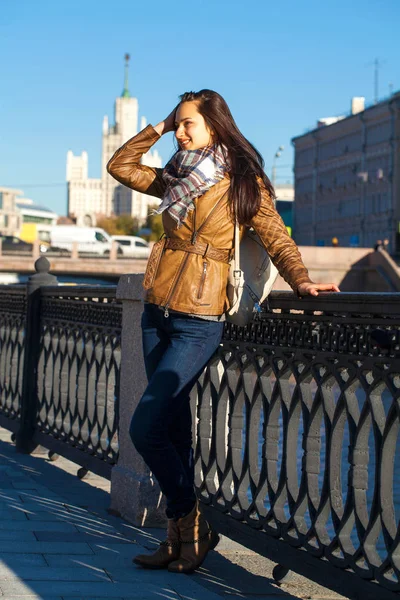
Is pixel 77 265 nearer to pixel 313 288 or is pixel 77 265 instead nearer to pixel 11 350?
pixel 11 350

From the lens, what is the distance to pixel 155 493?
5.33 metres

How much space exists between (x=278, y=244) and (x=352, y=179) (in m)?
89.9

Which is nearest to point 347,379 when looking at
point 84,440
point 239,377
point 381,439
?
point 381,439

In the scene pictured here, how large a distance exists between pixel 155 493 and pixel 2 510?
699 millimetres

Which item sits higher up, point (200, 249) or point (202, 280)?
point (200, 249)

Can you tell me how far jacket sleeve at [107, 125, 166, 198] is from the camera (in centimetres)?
464

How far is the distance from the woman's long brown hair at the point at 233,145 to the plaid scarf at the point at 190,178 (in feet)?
0.14

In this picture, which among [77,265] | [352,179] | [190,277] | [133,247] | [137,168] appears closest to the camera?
[190,277]

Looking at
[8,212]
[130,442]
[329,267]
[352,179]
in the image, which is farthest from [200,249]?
[8,212]

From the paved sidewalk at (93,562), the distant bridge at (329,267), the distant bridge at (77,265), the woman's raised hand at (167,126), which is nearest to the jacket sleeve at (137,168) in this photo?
the woman's raised hand at (167,126)

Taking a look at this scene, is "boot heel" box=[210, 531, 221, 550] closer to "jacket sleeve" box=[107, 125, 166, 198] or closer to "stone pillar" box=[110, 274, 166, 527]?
"stone pillar" box=[110, 274, 166, 527]

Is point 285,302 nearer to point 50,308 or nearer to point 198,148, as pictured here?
point 198,148

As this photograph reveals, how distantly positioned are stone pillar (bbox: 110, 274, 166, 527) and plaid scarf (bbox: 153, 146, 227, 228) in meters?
1.06

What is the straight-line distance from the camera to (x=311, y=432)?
13.3 ft
